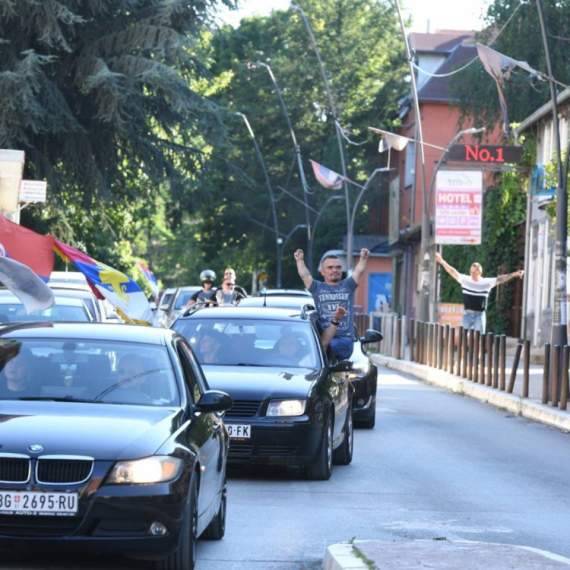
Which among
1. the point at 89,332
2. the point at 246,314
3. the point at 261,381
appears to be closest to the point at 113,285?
the point at 246,314

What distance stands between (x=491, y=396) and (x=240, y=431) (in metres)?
11.8

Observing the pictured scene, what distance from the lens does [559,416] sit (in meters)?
18.4

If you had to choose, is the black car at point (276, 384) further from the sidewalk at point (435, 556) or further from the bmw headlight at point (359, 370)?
the sidewalk at point (435, 556)

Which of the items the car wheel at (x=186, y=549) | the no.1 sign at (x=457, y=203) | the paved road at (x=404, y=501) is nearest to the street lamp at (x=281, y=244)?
the no.1 sign at (x=457, y=203)

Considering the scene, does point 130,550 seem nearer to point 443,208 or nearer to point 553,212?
point 553,212

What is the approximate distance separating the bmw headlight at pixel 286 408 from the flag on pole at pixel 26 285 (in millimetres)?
2047

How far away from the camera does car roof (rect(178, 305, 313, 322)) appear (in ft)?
43.2

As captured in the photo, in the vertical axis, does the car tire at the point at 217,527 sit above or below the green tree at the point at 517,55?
below

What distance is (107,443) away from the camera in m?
6.93

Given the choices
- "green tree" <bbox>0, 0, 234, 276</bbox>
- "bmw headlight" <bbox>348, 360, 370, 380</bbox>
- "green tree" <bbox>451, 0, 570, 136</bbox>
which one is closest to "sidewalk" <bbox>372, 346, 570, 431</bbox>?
"bmw headlight" <bbox>348, 360, 370, 380</bbox>

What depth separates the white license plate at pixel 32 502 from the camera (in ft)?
22.0

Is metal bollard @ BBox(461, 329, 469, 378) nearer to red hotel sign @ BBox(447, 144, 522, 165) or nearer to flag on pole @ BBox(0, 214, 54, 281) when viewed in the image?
red hotel sign @ BBox(447, 144, 522, 165)

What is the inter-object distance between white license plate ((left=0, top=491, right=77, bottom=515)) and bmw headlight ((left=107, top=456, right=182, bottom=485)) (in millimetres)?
250

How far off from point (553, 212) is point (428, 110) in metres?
35.2
